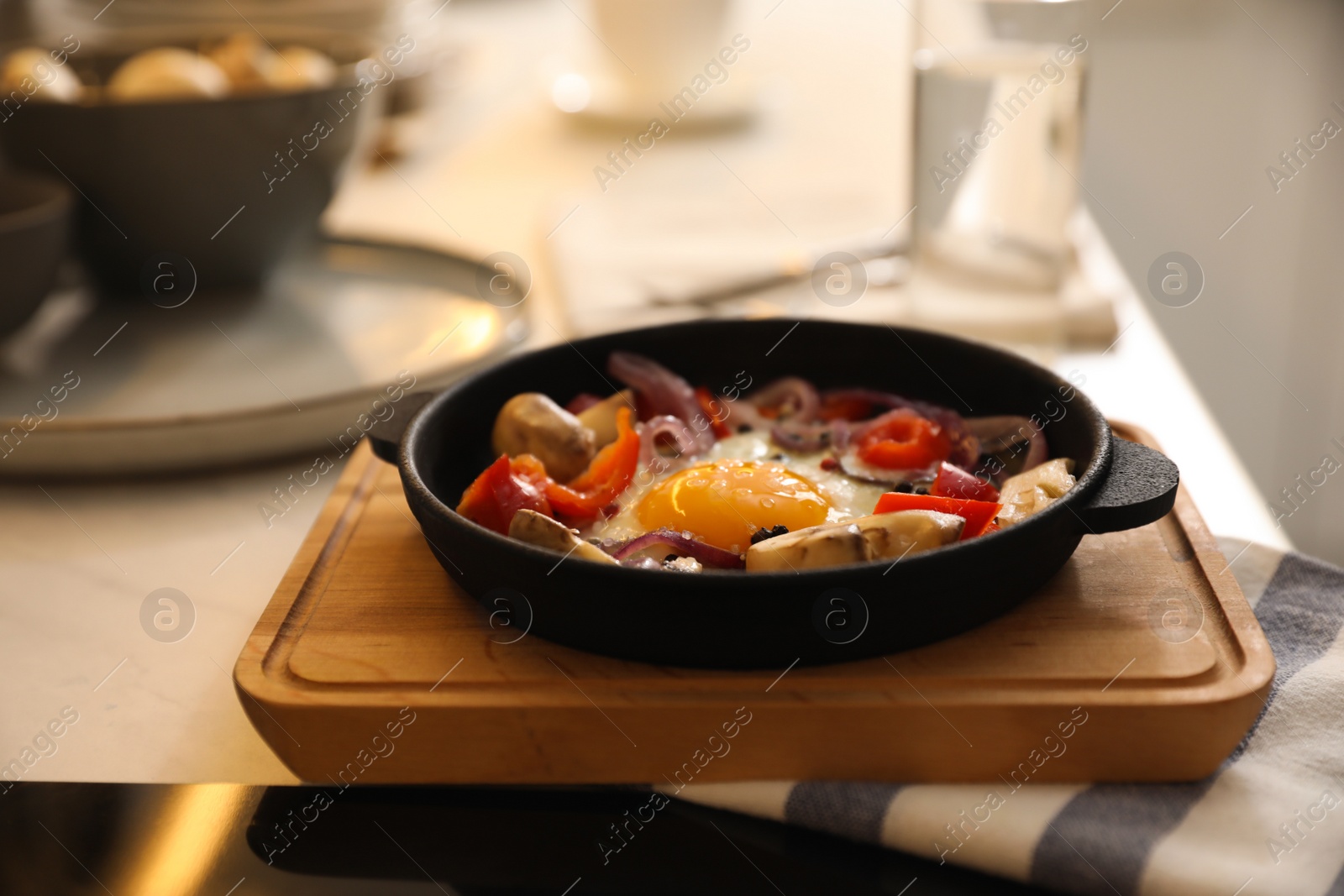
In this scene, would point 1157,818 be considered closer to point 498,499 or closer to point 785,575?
point 785,575

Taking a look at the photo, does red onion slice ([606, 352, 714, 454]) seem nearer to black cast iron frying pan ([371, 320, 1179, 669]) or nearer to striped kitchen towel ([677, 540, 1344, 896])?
black cast iron frying pan ([371, 320, 1179, 669])

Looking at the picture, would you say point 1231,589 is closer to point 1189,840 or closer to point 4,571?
point 1189,840

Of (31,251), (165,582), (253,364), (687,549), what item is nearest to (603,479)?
(687,549)

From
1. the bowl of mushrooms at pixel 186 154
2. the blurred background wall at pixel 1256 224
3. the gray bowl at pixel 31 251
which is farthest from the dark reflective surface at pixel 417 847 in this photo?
the blurred background wall at pixel 1256 224

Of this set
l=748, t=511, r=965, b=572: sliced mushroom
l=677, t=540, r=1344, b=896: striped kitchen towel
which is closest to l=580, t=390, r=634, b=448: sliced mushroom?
l=748, t=511, r=965, b=572: sliced mushroom

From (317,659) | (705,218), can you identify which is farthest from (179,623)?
(705,218)

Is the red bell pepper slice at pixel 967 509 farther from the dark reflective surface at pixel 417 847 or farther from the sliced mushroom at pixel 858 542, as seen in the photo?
the dark reflective surface at pixel 417 847
